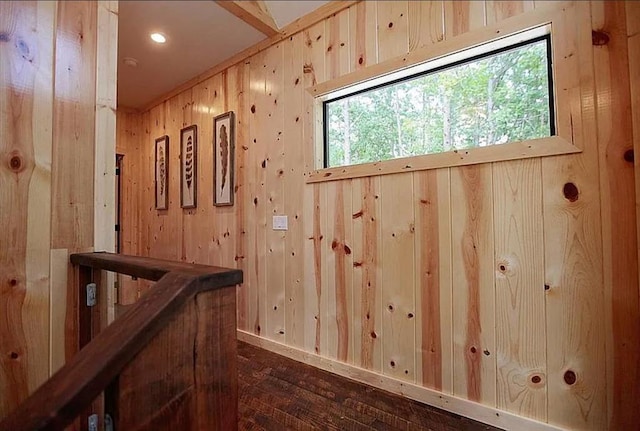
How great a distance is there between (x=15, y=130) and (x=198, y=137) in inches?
83.5

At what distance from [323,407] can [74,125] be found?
1824 mm

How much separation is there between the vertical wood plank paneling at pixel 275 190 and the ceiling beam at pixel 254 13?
14 cm

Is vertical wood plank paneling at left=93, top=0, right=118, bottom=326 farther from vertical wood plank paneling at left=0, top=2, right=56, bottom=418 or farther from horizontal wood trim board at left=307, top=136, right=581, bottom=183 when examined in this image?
horizontal wood trim board at left=307, top=136, right=581, bottom=183

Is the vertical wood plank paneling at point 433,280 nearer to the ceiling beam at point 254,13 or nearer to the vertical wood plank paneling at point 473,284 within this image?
the vertical wood plank paneling at point 473,284

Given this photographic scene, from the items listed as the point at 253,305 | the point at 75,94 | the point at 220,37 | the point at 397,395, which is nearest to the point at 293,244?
the point at 253,305

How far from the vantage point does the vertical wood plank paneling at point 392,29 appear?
1858mm

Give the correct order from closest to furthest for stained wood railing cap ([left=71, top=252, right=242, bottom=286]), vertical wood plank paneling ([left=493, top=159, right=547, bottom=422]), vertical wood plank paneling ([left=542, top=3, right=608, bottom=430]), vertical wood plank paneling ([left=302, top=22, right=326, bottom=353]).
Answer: stained wood railing cap ([left=71, top=252, right=242, bottom=286]), vertical wood plank paneling ([left=542, top=3, right=608, bottom=430]), vertical wood plank paneling ([left=493, top=159, right=547, bottom=422]), vertical wood plank paneling ([left=302, top=22, right=326, bottom=353])

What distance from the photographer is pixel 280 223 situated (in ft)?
8.13

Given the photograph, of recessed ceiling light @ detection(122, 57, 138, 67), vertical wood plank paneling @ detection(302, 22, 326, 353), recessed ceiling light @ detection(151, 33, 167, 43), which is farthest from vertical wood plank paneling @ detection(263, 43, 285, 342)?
recessed ceiling light @ detection(122, 57, 138, 67)

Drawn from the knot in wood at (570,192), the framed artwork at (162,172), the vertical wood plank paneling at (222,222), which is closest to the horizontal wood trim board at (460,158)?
the knot in wood at (570,192)

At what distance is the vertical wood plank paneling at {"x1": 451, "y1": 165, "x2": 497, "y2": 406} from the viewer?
62.4 inches

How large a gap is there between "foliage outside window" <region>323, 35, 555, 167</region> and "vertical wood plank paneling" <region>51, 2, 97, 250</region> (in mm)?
1441

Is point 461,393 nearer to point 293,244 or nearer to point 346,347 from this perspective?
point 346,347

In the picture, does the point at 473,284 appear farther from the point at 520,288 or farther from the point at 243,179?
the point at 243,179
